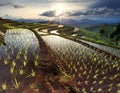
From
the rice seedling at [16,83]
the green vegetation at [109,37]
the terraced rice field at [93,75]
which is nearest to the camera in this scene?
the rice seedling at [16,83]

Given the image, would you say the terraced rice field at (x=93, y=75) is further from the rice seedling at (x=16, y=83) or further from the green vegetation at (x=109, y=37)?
the green vegetation at (x=109, y=37)

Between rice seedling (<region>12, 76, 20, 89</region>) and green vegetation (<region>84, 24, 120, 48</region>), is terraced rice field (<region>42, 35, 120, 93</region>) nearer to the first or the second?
rice seedling (<region>12, 76, 20, 89</region>)

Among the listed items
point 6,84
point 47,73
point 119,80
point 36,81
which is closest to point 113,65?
point 119,80

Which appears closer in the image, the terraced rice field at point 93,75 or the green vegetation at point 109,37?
the terraced rice field at point 93,75

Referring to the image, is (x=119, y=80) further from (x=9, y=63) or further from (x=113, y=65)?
(x=9, y=63)

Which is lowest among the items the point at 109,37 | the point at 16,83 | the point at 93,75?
the point at 109,37

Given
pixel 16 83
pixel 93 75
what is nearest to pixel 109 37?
pixel 93 75

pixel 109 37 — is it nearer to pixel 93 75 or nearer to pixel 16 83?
pixel 93 75

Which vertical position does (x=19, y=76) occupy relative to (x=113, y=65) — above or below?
above

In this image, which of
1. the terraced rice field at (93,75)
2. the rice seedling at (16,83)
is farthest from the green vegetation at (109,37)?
the rice seedling at (16,83)

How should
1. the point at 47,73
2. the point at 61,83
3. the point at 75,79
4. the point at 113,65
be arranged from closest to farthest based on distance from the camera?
the point at 61,83
the point at 75,79
the point at 47,73
the point at 113,65

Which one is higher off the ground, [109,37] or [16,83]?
[16,83]
